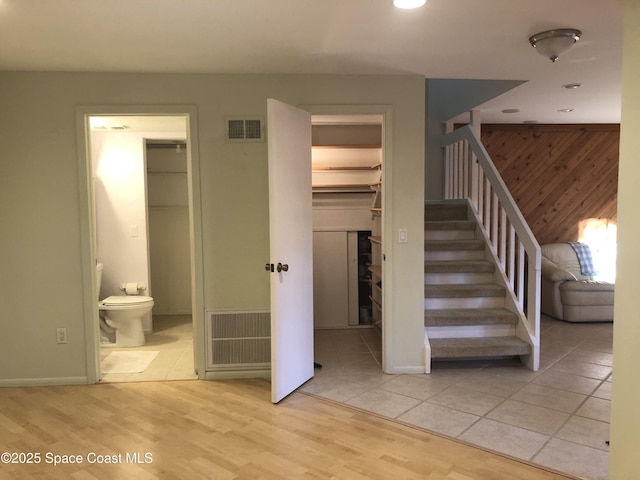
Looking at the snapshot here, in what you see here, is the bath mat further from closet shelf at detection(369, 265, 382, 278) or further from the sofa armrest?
Result: the sofa armrest

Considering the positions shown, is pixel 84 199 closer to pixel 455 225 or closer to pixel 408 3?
pixel 408 3

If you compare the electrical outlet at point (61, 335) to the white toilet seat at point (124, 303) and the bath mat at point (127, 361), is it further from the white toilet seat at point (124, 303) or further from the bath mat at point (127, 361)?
the white toilet seat at point (124, 303)

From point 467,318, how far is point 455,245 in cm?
88

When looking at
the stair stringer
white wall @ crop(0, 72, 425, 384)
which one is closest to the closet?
the stair stringer

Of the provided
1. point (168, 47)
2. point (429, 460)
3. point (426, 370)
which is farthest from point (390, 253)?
point (168, 47)

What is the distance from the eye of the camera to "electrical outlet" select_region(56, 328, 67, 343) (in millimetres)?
3508

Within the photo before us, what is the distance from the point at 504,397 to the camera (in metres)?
3.23

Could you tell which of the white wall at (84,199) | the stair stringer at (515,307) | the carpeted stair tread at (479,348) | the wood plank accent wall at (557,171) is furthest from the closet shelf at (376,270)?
the wood plank accent wall at (557,171)

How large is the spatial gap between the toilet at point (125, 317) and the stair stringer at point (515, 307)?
3.20 m

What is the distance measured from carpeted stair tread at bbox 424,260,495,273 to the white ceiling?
1.61 meters

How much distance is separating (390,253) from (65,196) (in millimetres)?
2385

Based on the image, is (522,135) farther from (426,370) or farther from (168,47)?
(168,47)

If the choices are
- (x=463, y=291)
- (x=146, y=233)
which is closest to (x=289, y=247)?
(x=463, y=291)

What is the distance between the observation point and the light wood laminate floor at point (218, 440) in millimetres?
2350
